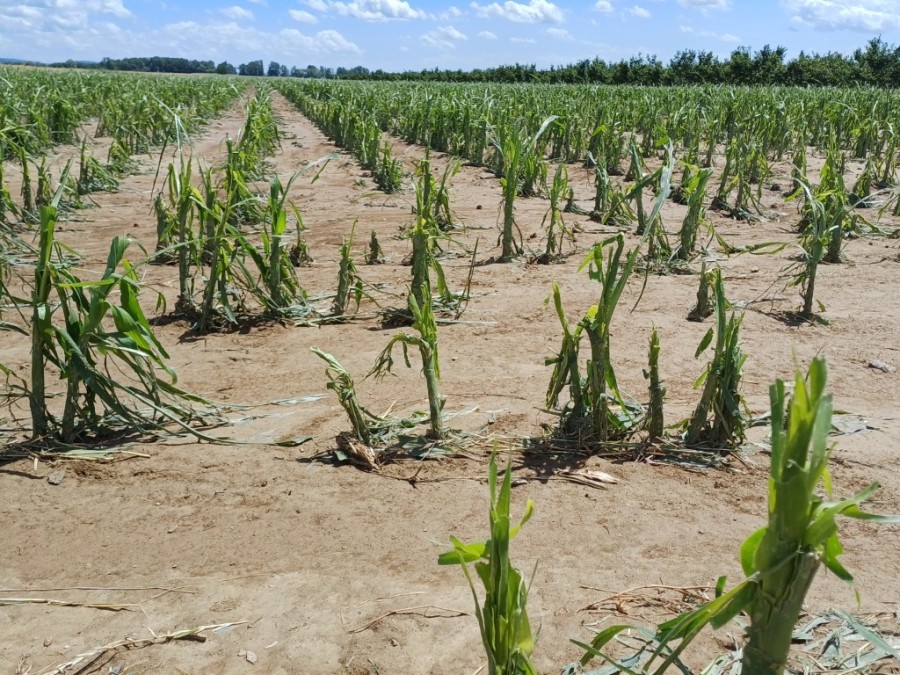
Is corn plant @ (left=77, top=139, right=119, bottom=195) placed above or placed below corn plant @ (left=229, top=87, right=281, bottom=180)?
below

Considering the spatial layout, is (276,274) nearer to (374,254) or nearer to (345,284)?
(345,284)

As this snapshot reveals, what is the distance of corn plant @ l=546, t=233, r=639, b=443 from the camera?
2.79 metres

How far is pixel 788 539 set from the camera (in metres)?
1.23

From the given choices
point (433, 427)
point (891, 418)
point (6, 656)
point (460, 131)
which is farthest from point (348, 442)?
point (460, 131)

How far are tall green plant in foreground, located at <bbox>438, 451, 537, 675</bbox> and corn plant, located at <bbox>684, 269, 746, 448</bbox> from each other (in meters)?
1.55

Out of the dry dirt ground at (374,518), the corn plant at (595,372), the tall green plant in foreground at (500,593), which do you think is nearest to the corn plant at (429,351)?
the dry dirt ground at (374,518)

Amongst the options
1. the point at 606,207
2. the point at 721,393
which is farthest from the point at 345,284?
the point at 606,207

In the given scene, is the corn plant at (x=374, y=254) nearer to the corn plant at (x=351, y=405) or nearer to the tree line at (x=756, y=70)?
the corn plant at (x=351, y=405)

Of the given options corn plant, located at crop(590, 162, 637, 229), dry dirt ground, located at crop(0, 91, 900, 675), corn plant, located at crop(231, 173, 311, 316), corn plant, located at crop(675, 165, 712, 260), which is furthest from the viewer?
corn plant, located at crop(590, 162, 637, 229)

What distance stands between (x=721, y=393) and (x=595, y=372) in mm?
460

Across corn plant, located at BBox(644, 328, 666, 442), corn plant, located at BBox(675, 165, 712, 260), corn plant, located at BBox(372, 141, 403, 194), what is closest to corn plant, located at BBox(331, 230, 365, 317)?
corn plant, located at BBox(644, 328, 666, 442)

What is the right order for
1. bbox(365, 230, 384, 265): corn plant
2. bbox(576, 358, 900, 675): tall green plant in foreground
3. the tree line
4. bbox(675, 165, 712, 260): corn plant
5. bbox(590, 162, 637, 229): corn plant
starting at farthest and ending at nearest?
the tree line
bbox(590, 162, 637, 229): corn plant
bbox(365, 230, 384, 265): corn plant
bbox(675, 165, 712, 260): corn plant
bbox(576, 358, 900, 675): tall green plant in foreground

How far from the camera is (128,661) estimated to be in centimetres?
194

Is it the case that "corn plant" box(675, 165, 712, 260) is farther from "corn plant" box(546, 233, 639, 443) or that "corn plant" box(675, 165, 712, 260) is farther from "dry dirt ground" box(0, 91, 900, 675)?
"corn plant" box(546, 233, 639, 443)
